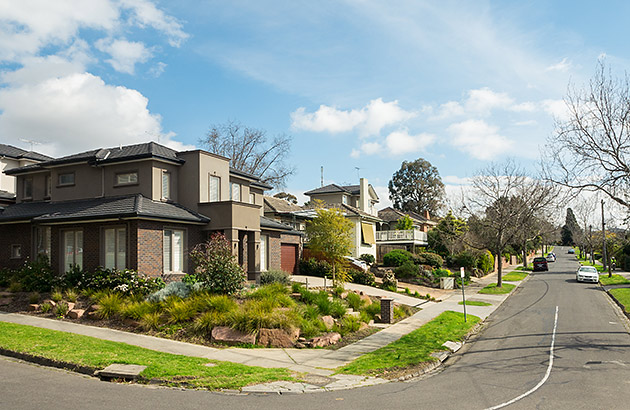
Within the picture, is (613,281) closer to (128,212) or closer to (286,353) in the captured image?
(286,353)

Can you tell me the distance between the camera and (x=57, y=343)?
13258 mm

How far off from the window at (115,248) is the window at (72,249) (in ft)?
5.46

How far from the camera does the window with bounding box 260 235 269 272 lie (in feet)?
91.6

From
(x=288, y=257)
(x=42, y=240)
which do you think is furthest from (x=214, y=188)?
(x=288, y=257)

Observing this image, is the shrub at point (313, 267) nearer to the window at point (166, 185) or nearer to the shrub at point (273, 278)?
the shrub at point (273, 278)

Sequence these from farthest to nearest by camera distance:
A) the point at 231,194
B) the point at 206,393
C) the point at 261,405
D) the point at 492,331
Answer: the point at 231,194 → the point at 492,331 → the point at 206,393 → the point at 261,405

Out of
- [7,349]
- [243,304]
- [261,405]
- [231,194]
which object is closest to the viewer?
[261,405]

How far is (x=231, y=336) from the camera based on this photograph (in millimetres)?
15250

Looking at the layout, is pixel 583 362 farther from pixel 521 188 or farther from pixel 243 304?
pixel 521 188

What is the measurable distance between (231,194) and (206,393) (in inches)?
725

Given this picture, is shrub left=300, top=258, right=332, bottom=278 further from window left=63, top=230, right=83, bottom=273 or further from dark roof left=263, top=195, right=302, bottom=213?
window left=63, top=230, right=83, bottom=273

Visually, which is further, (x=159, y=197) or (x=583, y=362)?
(x=159, y=197)

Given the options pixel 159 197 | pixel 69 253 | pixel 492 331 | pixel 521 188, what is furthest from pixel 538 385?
pixel 521 188

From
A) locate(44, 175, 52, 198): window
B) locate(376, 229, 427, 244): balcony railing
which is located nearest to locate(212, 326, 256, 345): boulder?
locate(44, 175, 52, 198): window
